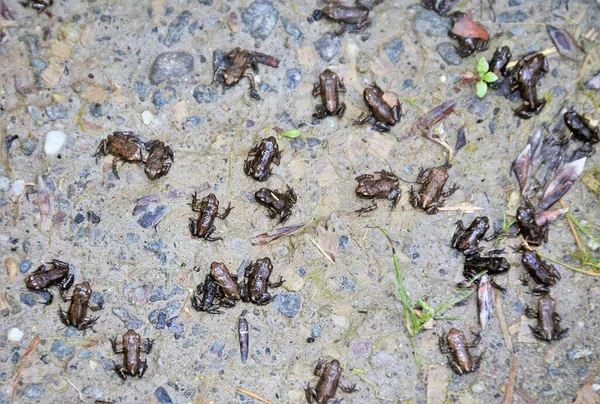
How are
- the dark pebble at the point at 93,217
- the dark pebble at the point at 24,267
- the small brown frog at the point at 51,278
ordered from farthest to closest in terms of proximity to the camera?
the dark pebble at the point at 93,217
the dark pebble at the point at 24,267
the small brown frog at the point at 51,278

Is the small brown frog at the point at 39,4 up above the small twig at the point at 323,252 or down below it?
above

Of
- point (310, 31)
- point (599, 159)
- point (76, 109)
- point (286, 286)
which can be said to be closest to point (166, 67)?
point (76, 109)

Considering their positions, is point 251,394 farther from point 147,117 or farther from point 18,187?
point 18,187

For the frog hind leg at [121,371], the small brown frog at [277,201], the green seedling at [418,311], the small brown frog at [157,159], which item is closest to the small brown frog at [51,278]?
the frog hind leg at [121,371]

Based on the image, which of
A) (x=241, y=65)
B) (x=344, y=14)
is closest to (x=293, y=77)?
(x=241, y=65)

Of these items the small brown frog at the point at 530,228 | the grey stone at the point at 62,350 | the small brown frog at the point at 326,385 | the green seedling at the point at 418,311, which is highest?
the small brown frog at the point at 530,228

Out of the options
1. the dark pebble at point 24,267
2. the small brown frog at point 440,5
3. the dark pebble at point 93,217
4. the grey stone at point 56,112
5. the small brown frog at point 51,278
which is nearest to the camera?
the small brown frog at point 51,278

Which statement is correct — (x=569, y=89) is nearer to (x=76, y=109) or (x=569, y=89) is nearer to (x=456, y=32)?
(x=456, y=32)

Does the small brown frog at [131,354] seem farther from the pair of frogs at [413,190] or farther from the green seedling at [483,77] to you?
the green seedling at [483,77]
